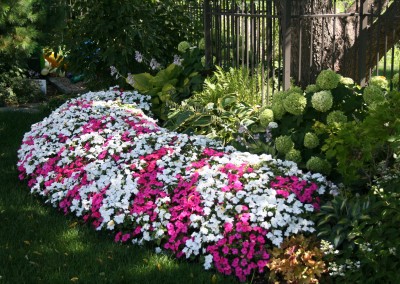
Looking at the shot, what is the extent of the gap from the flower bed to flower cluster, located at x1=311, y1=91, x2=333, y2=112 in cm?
61

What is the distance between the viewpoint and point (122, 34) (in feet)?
28.8

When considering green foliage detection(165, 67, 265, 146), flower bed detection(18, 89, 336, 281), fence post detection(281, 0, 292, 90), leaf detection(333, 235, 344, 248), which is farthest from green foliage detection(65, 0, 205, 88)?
leaf detection(333, 235, 344, 248)

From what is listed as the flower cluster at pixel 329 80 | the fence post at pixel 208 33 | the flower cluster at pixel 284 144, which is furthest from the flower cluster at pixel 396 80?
the fence post at pixel 208 33

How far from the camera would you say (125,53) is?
8359mm

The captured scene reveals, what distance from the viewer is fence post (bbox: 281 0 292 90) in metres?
6.07

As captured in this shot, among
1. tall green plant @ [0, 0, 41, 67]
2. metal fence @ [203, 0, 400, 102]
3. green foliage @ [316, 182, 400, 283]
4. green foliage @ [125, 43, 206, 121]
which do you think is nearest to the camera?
green foliage @ [316, 182, 400, 283]

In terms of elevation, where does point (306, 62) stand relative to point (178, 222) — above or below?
above

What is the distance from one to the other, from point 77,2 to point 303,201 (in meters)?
5.93

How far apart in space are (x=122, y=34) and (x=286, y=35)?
11.0ft

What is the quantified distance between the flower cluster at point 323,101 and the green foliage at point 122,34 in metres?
3.72

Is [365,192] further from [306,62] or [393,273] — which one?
[306,62]

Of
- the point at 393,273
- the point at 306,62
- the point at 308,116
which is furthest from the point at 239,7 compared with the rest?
the point at 393,273

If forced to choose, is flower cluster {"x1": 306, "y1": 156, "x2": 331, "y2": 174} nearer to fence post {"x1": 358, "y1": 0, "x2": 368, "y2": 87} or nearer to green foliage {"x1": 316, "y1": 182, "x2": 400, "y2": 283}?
green foliage {"x1": 316, "y1": 182, "x2": 400, "y2": 283}

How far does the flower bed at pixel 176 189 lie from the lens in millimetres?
4352
